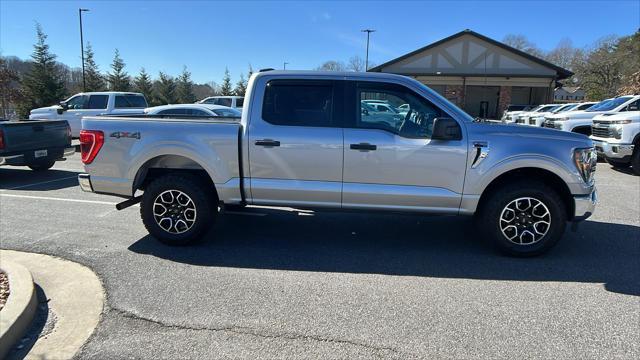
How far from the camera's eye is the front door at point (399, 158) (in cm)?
453

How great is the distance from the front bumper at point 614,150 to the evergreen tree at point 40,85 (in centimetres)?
3238

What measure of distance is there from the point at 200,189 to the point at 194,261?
2.81ft

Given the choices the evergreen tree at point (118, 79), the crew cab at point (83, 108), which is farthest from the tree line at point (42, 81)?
the crew cab at point (83, 108)

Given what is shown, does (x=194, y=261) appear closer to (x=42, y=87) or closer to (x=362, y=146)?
(x=362, y=146)

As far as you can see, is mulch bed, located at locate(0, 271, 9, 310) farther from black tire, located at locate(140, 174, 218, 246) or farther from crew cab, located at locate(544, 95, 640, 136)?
crew cab, located at locate(544, 95, 640, 136)

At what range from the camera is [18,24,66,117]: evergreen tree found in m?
29.2

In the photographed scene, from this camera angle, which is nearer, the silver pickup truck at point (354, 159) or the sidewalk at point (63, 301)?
the sidewalk at point (63, 301)

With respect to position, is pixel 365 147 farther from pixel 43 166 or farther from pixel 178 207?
pixel 43 166

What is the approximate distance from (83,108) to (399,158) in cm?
1550

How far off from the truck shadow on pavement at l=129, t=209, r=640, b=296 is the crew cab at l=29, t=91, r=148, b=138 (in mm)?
12493

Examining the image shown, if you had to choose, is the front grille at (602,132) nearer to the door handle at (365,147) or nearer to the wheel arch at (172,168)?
the door handle at (365,147)

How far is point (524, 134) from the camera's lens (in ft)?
14.9

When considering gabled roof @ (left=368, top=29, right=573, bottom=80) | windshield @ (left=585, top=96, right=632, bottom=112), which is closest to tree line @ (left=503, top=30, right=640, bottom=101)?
gabled roof @ (left=368, top=29, right=573, bottom=80)

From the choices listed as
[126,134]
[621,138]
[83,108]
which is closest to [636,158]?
[621,138]
